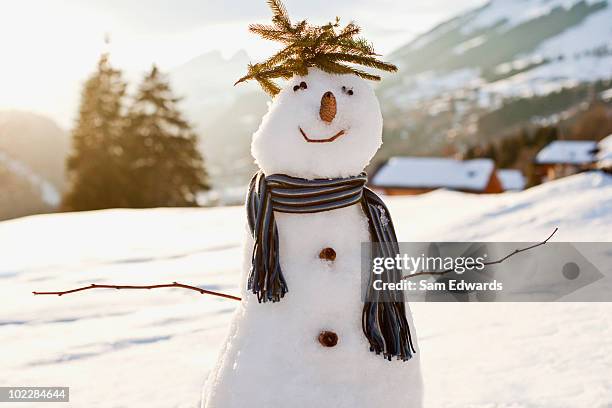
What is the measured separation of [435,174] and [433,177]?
1.59ft

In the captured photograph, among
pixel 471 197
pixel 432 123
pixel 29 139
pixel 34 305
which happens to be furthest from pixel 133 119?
pixel 432 123

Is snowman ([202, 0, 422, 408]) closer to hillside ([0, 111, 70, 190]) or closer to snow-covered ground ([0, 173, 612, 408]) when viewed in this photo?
snow-covered ground ([0, 173, 612, 408])

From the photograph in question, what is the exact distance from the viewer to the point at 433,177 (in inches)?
1496

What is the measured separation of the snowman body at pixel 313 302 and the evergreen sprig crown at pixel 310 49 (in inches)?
2.1

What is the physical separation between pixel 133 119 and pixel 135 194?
2.88m

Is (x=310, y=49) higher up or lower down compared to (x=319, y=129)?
higher up

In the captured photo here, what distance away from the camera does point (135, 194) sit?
1767 cm

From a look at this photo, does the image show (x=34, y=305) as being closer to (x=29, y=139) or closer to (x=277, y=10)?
(x=277, y=10)

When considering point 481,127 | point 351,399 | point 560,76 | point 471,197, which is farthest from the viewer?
point 560,76

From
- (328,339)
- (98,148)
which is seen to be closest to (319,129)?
(328,339)

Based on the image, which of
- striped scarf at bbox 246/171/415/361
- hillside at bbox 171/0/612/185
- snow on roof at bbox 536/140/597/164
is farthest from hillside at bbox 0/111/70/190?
snow on roof at bbox 536/140/597/164

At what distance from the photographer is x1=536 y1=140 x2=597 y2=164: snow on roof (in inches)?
1961

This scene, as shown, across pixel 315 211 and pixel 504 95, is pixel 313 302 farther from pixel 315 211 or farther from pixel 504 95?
pixel 504 95

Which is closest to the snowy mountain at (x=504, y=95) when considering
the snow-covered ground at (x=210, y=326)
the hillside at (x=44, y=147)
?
the hillside at (x=44, y=147)
